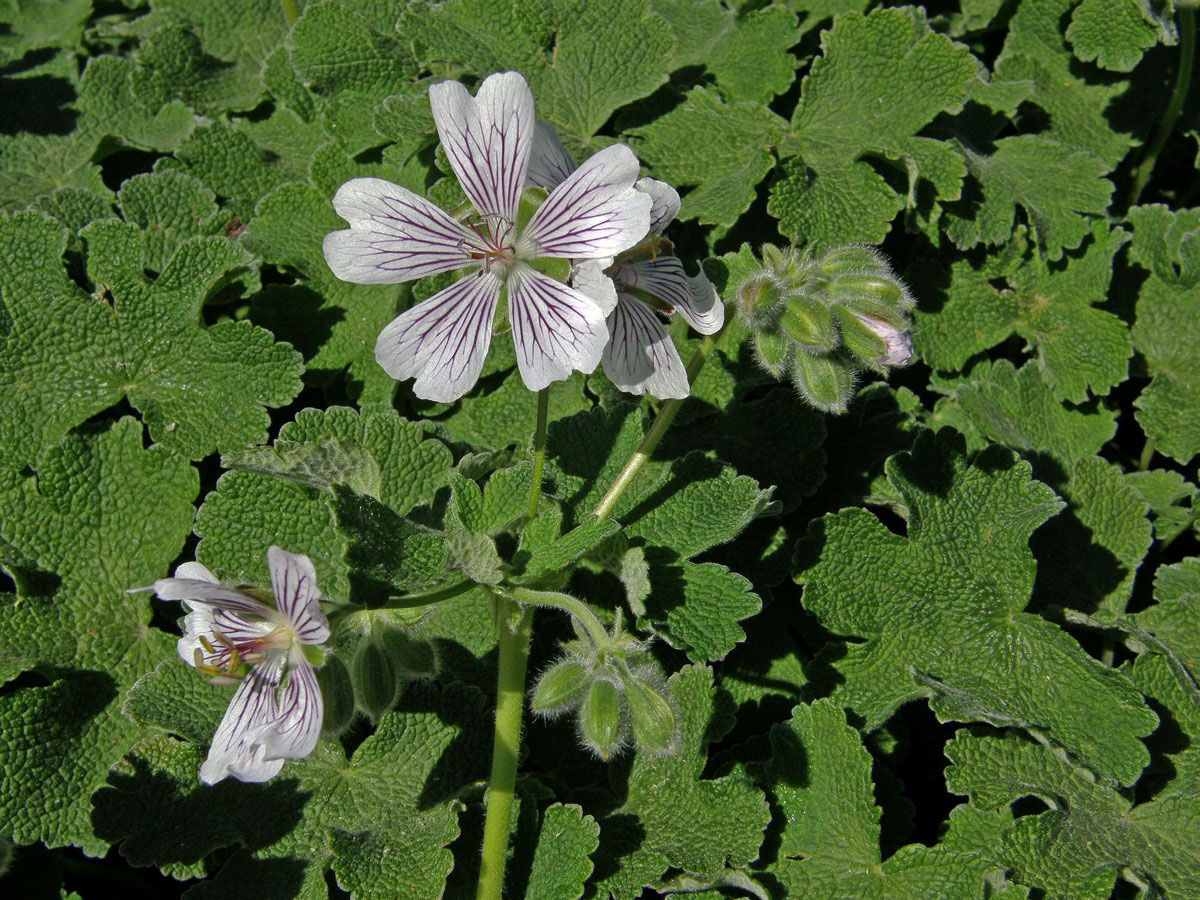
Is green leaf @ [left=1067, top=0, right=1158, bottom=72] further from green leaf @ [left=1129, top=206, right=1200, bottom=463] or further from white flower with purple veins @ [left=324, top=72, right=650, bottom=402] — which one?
white flower with purple veins @ [left=324, top=72, right=650, bottom=402]

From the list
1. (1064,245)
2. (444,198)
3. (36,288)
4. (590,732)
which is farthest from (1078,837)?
(36,288)

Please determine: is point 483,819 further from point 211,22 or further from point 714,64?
point 211,22

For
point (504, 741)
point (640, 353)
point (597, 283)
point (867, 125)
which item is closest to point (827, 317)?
point (640, 353)

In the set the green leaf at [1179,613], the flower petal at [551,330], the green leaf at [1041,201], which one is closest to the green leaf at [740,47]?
the green leaf at [1041,201]

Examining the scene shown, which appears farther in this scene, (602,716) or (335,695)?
(602,716)

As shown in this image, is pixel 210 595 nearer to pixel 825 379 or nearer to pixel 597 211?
pixel 597 211

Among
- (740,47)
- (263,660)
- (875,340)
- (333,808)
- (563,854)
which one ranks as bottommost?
(333,808)

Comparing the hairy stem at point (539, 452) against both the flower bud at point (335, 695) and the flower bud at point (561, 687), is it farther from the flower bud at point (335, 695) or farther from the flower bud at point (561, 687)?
the flower bud at point (335, 695)
